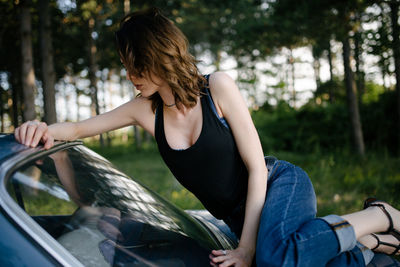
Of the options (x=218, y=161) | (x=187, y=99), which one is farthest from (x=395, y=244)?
(x=187, y=99)

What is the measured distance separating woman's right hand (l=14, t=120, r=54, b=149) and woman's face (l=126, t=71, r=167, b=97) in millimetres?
489

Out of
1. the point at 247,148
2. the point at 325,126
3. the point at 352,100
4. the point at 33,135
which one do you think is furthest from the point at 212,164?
the point at 325,126

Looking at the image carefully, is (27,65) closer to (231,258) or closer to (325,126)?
(231,258)

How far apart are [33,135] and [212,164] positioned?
817 millimetres

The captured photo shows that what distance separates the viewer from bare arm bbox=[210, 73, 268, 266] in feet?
4.84

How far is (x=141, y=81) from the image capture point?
168 centimetres

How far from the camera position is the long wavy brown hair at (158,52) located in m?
1.57

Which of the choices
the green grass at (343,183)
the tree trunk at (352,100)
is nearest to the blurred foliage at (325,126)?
the tree trunk at (352,100)

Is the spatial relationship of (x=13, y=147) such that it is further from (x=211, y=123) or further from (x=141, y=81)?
(x=211, y=123)

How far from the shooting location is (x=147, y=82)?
66.2 inches

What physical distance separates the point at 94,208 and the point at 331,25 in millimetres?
7507

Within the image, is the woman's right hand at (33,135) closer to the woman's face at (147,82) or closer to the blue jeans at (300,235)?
the woman's face at (147,82)

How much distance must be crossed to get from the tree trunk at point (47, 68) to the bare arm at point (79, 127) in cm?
571

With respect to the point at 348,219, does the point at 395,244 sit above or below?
below
